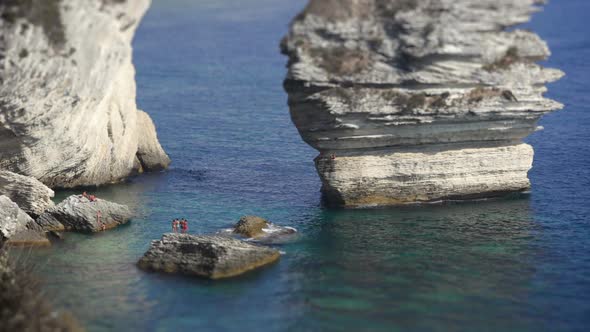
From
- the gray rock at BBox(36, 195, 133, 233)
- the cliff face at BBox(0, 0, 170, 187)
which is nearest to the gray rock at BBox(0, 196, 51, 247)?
the gray rock at BBox(36, 195, 133, 233)

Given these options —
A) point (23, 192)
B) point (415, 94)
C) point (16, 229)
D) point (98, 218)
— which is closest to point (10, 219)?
point (16, 229)

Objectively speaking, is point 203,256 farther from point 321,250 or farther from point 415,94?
point 415,94

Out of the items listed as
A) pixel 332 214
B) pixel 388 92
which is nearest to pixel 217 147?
pixel 332 214

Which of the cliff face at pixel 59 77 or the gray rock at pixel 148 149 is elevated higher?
the cliff face at pixel 59 77

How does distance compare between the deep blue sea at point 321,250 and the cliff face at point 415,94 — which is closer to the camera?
the deep blue sea at point 321,250

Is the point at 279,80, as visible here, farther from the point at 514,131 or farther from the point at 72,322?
the point at 72,322

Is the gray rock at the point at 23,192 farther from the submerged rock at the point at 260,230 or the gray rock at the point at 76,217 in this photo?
the submerged rock at the point at 260,230

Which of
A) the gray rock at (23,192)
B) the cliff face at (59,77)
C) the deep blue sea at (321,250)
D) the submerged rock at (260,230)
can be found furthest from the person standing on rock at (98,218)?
the submerged rock at (260,230)
